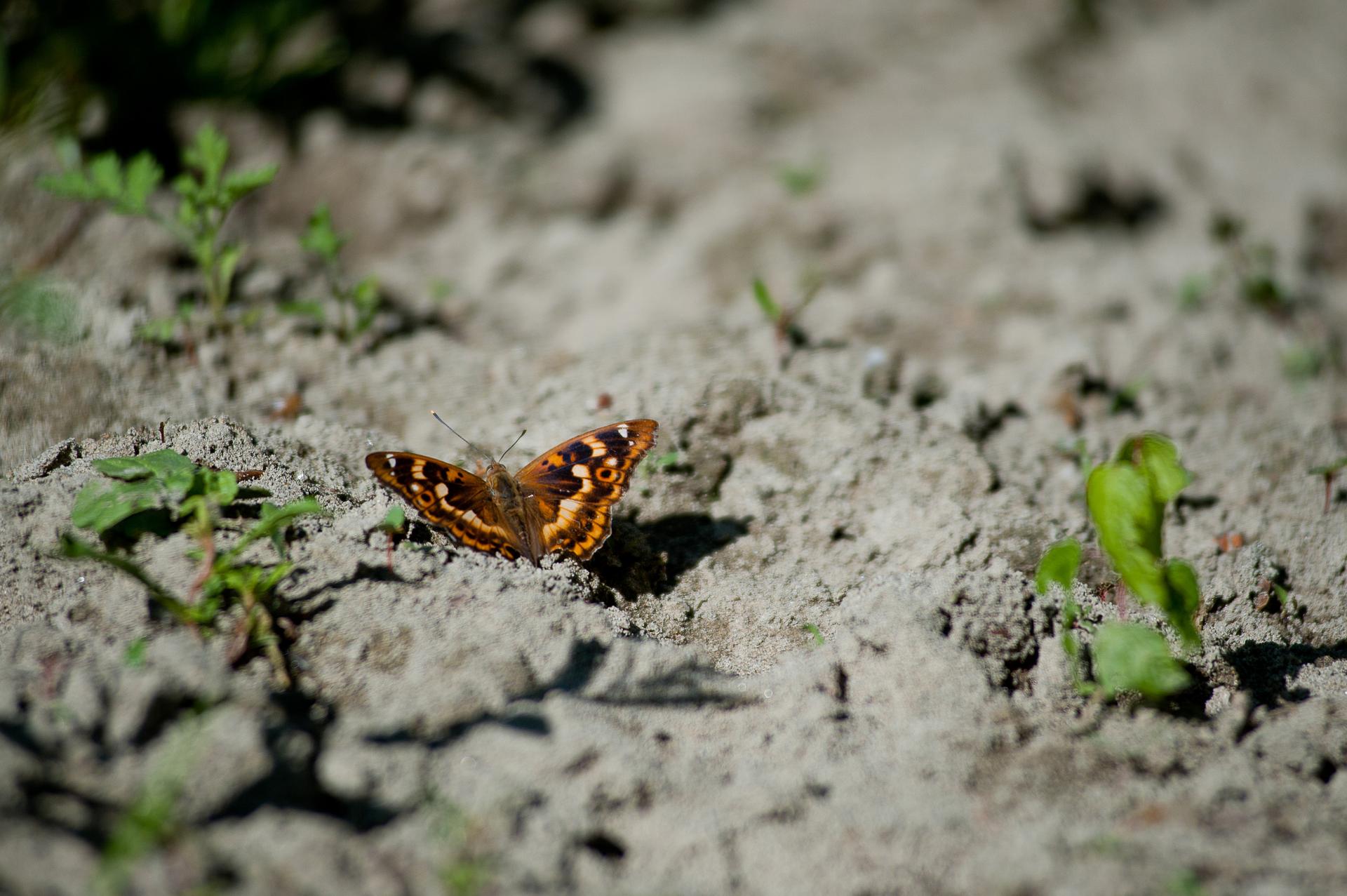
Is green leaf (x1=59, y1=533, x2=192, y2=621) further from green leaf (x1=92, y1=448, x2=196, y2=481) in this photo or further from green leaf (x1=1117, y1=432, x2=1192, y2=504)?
green leaf (x1=1117, y1=432, x2=1192, y2=504)

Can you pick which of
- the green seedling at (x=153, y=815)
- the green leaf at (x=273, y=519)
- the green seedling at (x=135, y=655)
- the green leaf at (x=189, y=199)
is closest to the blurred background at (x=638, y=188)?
the green leaf at (x=189, y=199)

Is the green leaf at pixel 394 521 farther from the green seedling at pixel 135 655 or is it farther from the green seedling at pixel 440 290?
the green seedling at pixel 440 290

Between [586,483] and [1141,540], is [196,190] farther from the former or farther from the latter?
[1141,540]

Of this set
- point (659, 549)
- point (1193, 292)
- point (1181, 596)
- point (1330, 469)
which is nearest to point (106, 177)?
point (659, 549)

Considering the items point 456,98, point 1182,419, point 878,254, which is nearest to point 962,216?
point 878,254

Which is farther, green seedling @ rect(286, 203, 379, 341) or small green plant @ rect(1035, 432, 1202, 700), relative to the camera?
green seedling @ rect(286, 203, 379, 341)

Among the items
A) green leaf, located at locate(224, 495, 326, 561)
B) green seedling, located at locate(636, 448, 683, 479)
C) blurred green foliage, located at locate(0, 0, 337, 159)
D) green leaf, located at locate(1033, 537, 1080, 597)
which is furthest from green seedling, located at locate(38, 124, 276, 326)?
green leaf, located at locate(1033, 537, 1080, 597)

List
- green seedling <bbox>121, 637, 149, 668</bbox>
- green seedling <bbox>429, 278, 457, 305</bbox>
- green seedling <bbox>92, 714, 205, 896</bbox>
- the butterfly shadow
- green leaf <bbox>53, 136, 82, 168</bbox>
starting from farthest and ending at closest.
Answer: green seedling <bbox>429, 278, 457, 305</bbox> → green leaf <bbox>53, 136, 82, 168</bbox> → the butterfly shadow → green seedling <bbox>121, 637, 149, 668</bbox> → green seedling <bbox>92, 714, 205, 896</bbox>
